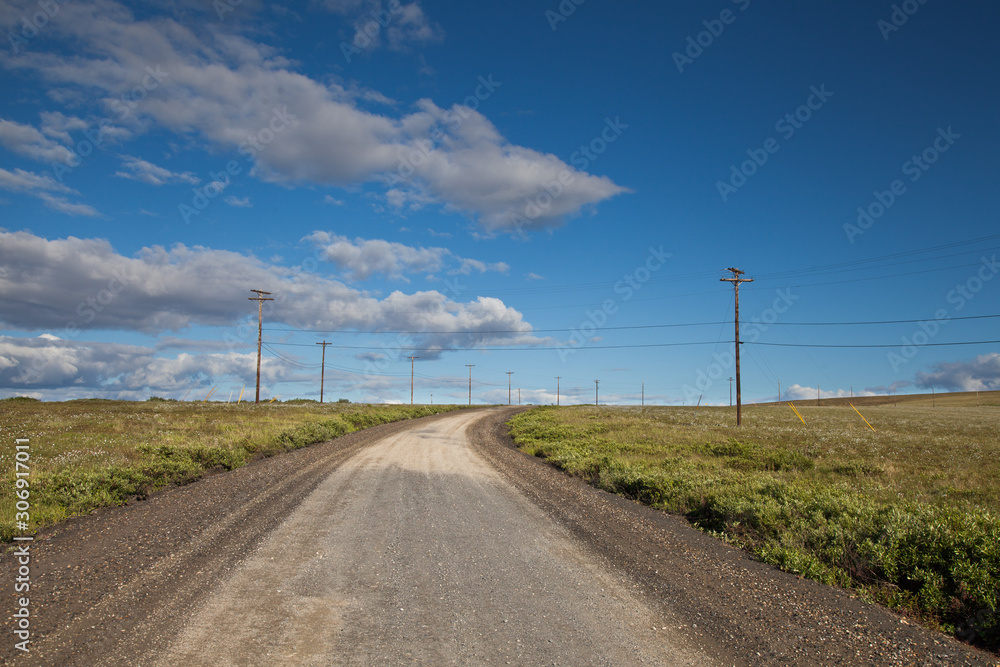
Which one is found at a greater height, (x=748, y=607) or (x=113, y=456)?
(x=113, y=456)

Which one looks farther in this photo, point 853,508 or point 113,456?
point 113,456

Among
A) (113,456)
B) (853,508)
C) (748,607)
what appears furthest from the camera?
(113,456)

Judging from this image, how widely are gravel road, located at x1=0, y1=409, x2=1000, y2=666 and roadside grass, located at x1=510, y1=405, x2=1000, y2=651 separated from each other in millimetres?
656

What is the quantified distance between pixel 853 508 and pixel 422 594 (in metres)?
8.08

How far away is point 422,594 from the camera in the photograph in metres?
5.94

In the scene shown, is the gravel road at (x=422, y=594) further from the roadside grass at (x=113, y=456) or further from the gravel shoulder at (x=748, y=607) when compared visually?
the roadside grass at (x=113, y=456)

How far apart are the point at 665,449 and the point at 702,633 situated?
1620 centimetres

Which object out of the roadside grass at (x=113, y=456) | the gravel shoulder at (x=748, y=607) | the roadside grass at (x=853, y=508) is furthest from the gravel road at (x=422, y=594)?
the roadside grass at (x=113, y=456)

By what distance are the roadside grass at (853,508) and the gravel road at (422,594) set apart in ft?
2.15

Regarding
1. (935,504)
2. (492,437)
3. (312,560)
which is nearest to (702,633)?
(312,560)

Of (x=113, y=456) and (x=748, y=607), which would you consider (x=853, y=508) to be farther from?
(x=113, y=456)

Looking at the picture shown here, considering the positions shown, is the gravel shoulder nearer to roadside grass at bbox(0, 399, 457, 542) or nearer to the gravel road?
the gravel road

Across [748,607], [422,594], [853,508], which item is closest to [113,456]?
[422,594]

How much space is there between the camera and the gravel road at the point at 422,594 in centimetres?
471
